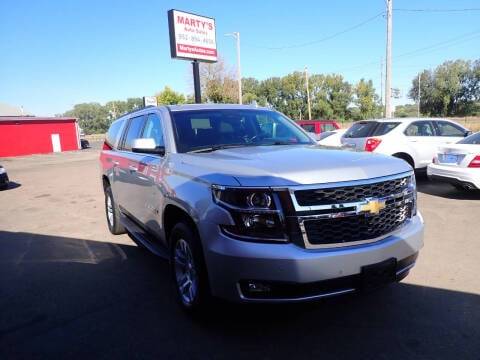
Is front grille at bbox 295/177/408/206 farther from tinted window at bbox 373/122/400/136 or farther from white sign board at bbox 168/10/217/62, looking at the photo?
white sign board at bbox 168/10/217/62

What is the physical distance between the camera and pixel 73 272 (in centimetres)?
495

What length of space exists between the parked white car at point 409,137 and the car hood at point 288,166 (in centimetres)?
677

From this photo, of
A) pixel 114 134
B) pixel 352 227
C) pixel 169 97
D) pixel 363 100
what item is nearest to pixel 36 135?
pixel 169 97

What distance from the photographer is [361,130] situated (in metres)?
11.0

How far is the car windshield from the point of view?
4129 millimetres

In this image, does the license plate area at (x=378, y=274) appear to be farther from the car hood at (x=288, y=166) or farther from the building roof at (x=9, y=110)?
the building roof at (x=9, y=110)

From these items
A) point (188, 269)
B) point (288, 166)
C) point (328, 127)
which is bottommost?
point (188, 269)

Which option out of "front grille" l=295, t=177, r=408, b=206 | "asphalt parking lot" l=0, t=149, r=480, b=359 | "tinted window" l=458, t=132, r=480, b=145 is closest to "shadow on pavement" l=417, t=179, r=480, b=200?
"tinted window" l=458, t=132, r=480, b=145

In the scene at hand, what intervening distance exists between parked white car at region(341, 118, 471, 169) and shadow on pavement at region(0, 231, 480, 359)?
6742 millimetres

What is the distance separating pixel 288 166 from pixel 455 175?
630 cm

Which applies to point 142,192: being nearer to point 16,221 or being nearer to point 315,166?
point 315,166

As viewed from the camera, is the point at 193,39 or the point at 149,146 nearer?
the point at 149,146

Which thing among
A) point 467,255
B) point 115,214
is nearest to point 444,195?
point 467,255

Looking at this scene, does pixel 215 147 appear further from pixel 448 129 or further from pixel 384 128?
pixel 448 129
